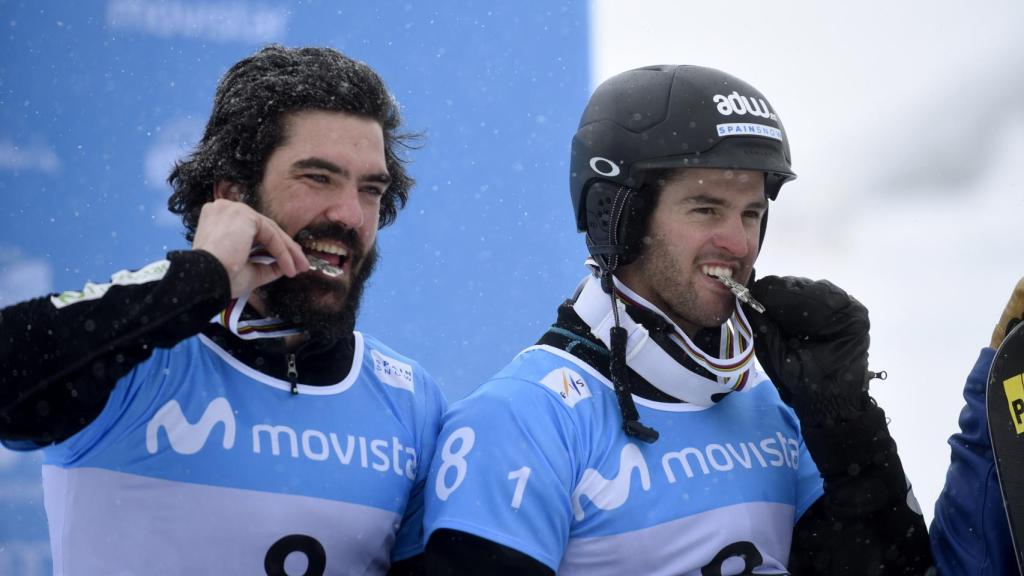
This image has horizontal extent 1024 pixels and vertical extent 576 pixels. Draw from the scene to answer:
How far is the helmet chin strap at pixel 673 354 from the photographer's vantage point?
2525mm

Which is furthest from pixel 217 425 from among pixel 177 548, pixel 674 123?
pixel 674 123

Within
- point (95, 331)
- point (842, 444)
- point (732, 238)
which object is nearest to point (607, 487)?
point (842, 444)

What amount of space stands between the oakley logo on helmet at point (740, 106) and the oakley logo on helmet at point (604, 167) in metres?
0.29

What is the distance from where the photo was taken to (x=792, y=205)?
5773 mm

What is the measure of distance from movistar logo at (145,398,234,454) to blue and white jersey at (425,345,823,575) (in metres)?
0.45

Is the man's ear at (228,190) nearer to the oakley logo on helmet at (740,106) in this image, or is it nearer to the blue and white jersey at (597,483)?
the blue and white jersey at (597,483)

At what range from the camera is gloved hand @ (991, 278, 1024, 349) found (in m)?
2.35

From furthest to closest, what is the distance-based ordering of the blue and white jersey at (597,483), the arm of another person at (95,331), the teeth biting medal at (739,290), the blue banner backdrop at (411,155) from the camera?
the blue banner backdrop at (411,155), the teeth biting medal at (739,290), the blue and white jersey at (597,483), the arm of another person at (95,331)

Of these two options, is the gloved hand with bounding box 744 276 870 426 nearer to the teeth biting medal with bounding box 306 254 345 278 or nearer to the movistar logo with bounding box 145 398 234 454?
the teeth biting medal with bounding box 306 254 345 278

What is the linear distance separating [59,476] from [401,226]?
2.49 m

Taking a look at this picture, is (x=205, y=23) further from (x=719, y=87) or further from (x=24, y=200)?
(x=719, y=87)

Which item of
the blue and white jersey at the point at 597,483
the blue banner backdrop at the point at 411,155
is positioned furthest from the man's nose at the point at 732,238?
the blue banner backdrop at the point at 411,155

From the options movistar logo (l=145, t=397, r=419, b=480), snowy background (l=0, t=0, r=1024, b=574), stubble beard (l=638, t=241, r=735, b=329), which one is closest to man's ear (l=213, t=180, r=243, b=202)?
movistar logo (l=145, t=397, r=419, b=480)

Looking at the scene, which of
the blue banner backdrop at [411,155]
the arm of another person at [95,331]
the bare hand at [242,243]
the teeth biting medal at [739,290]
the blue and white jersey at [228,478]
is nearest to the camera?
the arm of another person at [95,331]
